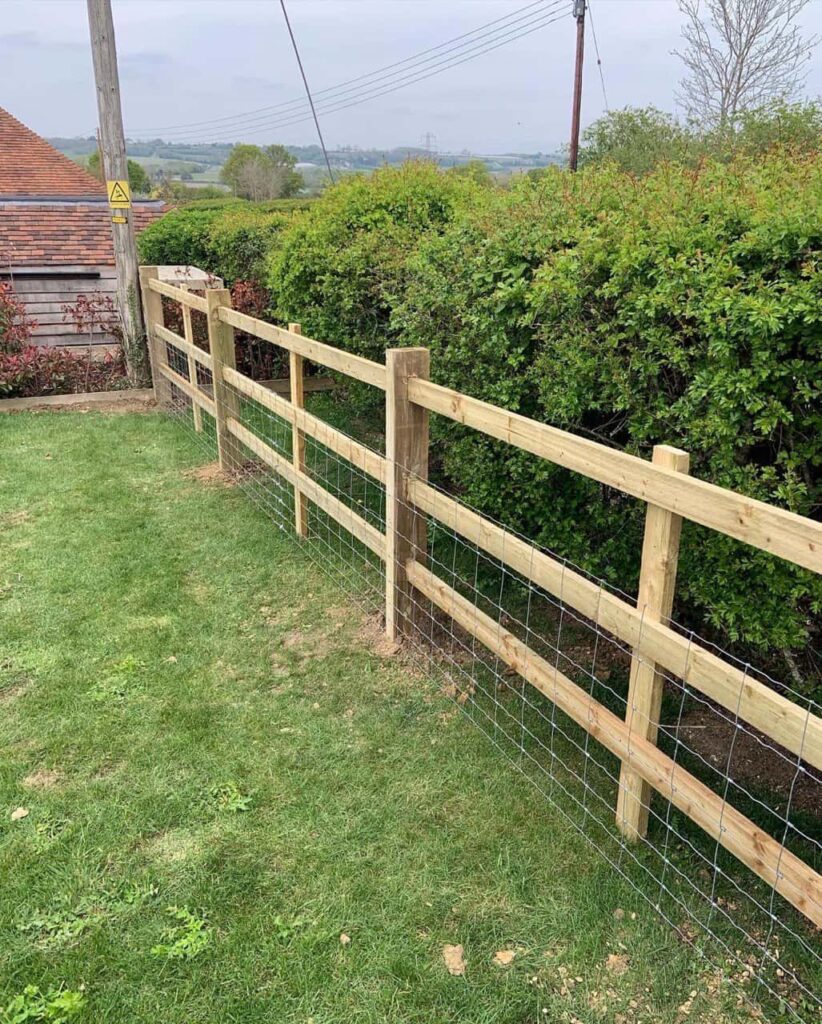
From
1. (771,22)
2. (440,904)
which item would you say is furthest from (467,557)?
(771,22)

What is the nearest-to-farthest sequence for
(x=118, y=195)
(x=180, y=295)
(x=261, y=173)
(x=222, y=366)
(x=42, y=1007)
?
(x=42, y=1007) → (x=222, y=366) → (x=180, y=295) → (x=118, y=195) → (x=261, y=173)

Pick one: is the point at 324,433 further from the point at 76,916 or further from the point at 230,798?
the point at 76,916

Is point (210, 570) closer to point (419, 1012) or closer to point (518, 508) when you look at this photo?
point (518, 508)

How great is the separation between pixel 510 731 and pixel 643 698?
962 millimetres

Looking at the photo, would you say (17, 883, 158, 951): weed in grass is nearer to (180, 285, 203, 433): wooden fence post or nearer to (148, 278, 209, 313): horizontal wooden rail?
(148, 278, 209, 313): horizontal wooden rail

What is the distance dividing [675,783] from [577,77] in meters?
27.2

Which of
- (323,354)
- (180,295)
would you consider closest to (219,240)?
(180,295)

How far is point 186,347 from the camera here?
7070 mm

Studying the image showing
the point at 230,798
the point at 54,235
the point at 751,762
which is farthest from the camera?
the point at 54,235

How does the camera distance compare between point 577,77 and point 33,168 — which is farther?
point 577,77

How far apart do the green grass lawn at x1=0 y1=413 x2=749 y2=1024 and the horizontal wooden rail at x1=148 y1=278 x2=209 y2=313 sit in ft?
9.24

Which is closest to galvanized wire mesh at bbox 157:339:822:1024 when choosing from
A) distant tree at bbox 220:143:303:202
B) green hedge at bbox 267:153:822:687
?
green hedge at bbox 267:153:822:687

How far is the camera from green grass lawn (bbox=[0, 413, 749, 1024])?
6.98 feet

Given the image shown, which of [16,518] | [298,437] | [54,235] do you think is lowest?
[16,518]
